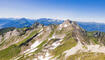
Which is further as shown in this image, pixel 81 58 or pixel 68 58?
pixel 68 58

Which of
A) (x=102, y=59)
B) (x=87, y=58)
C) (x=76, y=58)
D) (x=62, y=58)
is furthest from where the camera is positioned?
(x=62, y=58)

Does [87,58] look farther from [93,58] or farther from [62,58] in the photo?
[62,58]

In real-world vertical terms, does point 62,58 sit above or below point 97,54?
below

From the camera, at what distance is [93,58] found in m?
150

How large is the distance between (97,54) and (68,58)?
131ft

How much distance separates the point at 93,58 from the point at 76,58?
24970mm

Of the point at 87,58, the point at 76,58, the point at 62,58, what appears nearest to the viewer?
the point at 87,58

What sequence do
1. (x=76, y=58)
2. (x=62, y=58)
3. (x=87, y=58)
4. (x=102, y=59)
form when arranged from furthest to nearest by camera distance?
1. (x=62, y=58)
2. (x=76, y=58)
3. (x=87, y=58)
4. (x=102, y=59)

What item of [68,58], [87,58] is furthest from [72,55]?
[87,58]

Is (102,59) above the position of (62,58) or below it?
above

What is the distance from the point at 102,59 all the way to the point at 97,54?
1538cm

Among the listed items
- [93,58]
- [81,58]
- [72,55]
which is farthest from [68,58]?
[93,58]

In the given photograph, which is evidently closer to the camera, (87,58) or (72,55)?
(87,58)

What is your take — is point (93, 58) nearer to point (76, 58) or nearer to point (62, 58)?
point (76, 58)
